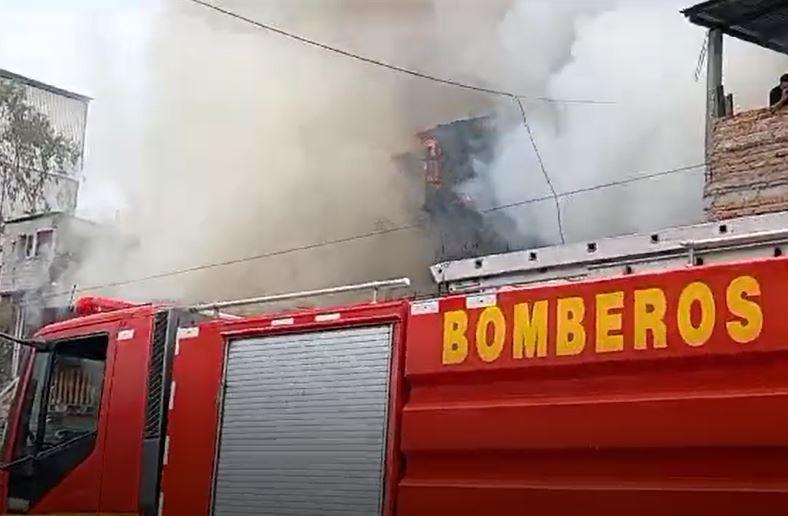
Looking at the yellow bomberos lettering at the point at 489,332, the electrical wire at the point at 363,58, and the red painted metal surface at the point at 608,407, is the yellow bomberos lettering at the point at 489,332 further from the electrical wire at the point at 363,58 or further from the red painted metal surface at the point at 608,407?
the electrical wire at the point at 363,58

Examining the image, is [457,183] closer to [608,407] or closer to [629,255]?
[629,255]

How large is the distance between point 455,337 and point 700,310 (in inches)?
44.2

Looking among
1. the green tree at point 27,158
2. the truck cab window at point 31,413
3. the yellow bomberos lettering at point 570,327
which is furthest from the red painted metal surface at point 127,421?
the green tree at point 27,158

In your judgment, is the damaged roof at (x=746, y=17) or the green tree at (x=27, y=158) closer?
the damaged roof at (x=746, y=17)

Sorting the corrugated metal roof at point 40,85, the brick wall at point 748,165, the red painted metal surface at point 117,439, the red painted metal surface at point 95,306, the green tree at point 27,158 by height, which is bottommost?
the red painted metal surface at point 117,439

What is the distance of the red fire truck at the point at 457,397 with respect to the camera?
12.5 ft

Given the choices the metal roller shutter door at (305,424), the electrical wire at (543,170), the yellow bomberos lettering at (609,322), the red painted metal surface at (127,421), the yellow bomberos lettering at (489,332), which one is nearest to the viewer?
the yellow bomberos lettering at (609,322)

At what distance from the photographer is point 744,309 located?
150 inches

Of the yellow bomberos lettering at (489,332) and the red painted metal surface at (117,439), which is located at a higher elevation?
the yellow bomberos lettering at (489,332)

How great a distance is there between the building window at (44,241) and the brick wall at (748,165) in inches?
649

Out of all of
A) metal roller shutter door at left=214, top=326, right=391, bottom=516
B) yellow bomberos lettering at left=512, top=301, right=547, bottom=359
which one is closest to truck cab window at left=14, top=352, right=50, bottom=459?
metal roller shutter door at left=214, top=326, right=391, bottom=516

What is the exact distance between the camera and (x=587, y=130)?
11805 millimetres

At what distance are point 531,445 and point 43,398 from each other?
132 inches

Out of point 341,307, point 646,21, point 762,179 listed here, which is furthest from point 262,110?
point 341,307
